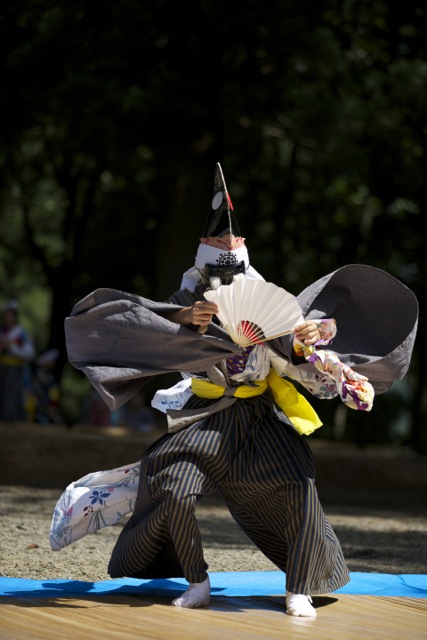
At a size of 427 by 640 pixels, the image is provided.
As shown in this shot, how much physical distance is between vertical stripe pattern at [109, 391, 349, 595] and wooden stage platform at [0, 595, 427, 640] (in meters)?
0.15

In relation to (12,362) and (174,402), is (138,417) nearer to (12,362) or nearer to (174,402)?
(12,362)

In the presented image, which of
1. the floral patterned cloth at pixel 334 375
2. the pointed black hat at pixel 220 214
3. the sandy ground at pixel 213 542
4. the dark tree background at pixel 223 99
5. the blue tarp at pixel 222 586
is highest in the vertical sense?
the dark tree background at pixel 223 99

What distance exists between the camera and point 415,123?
13234mm

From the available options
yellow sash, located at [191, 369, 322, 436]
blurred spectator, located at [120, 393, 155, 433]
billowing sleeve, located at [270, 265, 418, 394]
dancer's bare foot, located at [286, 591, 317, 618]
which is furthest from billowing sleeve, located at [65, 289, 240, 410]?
blurred spectator, located at [120, 393, 155, 433]

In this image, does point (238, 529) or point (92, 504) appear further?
point (238, 529)

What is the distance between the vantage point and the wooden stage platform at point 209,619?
3.83m

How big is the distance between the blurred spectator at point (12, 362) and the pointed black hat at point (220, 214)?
887 cm

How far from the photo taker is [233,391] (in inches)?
181

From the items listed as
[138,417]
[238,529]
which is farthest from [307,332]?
[138,417]

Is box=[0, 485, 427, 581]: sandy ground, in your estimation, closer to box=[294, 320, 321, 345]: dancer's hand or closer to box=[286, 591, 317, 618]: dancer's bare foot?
box=[286, 591, 317, 618]: dancer's bare foot

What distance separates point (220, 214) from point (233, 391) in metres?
0.76

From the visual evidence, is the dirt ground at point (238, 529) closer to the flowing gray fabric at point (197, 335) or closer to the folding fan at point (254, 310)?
the flowing gray fabric at point (197, 335)

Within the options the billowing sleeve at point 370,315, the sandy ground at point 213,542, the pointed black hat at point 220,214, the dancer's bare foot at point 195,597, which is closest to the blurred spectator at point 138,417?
the sandy ground at point 213,542

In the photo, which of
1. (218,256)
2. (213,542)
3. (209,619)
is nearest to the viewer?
(209,619)
